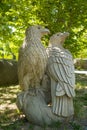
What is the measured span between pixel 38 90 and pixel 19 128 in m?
0.87

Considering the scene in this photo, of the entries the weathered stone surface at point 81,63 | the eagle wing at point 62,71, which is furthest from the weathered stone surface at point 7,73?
the weathered stone surface at point 81,63

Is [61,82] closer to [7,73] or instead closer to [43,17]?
[43,17]

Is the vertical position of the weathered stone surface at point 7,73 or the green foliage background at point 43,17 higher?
the green foliage background at point 43,17

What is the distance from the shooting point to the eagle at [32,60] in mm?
5941

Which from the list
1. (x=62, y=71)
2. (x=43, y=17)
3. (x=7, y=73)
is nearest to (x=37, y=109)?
(x=62, y=71)

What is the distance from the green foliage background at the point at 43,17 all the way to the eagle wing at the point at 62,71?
5689mm

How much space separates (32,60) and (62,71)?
64 cm

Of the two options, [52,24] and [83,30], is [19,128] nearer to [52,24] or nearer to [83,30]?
[52,24]

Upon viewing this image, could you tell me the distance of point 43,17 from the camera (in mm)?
11836

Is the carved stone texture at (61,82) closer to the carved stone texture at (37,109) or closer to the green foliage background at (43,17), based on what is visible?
the carved stone texture at (37,109)

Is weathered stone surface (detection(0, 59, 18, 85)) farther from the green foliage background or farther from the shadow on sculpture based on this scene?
the shadow on sculpture

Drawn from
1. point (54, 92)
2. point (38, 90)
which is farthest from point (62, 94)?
point (38, 90)

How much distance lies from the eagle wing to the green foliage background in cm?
569

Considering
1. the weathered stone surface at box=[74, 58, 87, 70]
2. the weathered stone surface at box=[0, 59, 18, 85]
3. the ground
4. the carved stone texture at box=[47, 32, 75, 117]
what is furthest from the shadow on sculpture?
the weathered stone surface at box=[74, 58, 87, 70]
